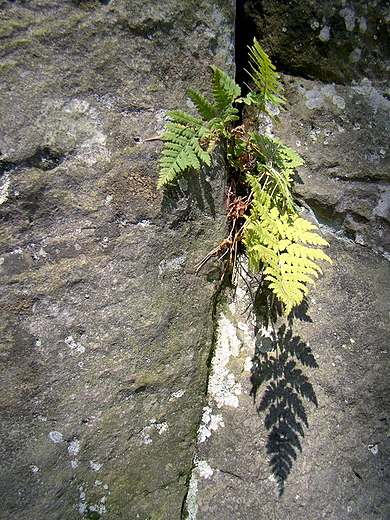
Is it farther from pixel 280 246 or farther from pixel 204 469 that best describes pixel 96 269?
pixel 204 469

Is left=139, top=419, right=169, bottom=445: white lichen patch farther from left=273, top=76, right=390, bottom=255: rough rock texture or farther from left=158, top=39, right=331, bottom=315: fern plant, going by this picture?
left=273, top=76, right=390, bottom=255: rough rock texture

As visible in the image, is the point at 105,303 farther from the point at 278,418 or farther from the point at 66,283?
the point at 278,418

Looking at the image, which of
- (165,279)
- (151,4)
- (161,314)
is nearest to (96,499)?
(161,314)

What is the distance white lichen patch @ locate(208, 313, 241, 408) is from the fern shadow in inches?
4.7

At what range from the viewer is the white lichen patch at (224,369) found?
2.40 meters

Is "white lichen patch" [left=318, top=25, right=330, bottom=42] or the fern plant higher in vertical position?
"white lichen patch" [left=318, top=25, right=330, bottom=42]

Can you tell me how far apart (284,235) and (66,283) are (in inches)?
48.3

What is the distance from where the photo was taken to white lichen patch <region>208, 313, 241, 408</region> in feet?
7.87

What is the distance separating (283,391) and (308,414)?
19cm

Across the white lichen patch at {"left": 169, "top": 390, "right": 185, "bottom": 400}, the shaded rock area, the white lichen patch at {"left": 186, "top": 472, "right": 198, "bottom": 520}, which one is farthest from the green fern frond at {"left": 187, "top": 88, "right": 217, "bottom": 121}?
the white lichen patch at {"left": 186, "top": 472, "right": 198, "bottom": 520}

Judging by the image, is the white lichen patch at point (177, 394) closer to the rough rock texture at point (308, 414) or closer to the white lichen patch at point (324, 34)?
the rough rock texture at point (308, 414)

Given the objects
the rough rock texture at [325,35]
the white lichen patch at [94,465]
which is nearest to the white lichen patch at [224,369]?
the white lichen patch at [94,465]

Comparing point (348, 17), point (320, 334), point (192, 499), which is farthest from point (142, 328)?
point (348, 17)

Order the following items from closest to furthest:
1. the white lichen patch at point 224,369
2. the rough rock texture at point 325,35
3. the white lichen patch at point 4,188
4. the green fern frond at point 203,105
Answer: the white lichen patch at point 4,188
the green fern frond at point 203,105
the white lichen patch at point 224,369
the rough rock texture at point 325,35
